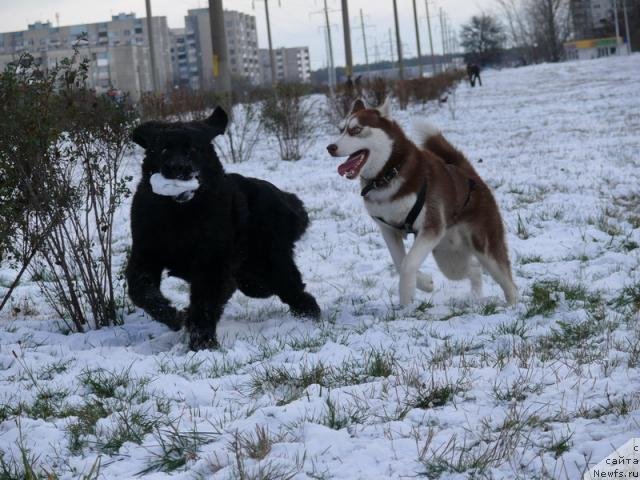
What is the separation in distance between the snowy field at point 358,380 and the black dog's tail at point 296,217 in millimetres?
600

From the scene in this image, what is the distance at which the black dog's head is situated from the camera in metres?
4.42

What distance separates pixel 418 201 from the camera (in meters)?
5.38

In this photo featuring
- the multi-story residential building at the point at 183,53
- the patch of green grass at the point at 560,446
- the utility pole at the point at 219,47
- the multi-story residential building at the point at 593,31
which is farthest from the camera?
the multi-story residential building at the point at 183,53

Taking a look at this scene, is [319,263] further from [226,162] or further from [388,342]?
[226,162]

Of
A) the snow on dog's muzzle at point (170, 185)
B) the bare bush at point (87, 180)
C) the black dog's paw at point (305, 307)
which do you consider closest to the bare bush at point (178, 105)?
the bare bush at point (87, 180)

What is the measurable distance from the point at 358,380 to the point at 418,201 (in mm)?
2030

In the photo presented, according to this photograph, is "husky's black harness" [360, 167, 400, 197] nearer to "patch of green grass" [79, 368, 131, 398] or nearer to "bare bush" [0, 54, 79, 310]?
"bare bush" [0, 54, 79, 310]

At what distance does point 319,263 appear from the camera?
7.31 m

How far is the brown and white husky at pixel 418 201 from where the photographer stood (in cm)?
539

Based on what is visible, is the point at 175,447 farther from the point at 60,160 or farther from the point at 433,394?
the point at 60,160

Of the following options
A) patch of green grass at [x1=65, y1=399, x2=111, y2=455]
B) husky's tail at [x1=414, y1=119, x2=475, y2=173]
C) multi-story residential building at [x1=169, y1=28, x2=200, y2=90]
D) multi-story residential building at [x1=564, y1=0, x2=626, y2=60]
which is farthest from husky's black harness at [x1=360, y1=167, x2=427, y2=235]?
multi-story residential building at [x1=169, y1=28, x2=200, y2=90]

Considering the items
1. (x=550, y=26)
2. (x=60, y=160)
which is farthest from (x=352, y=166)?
(x=550, y=26)

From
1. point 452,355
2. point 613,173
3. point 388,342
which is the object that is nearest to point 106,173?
point 388,342

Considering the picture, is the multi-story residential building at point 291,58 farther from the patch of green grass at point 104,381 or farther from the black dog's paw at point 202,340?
the patch of green grass at point 104,381
